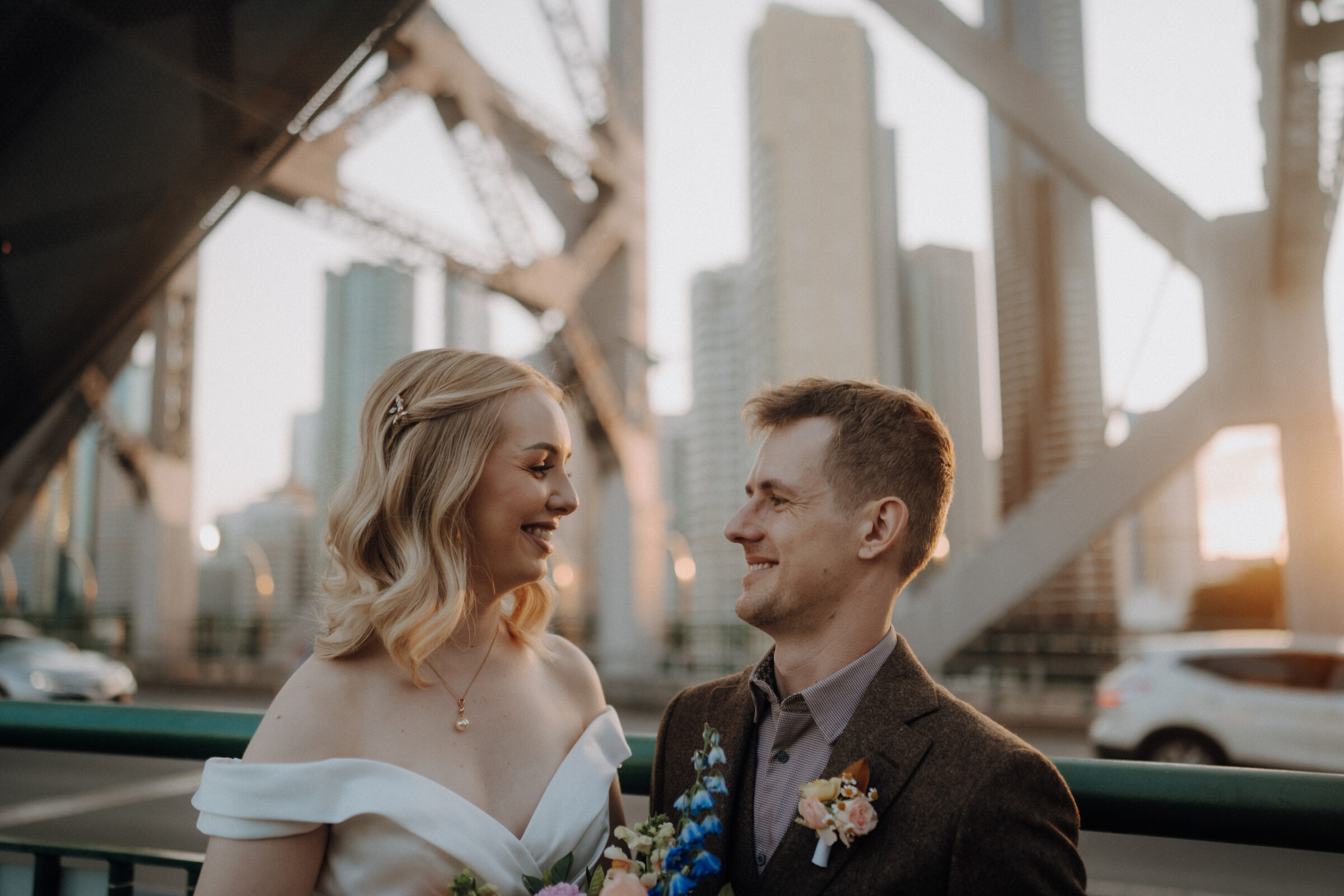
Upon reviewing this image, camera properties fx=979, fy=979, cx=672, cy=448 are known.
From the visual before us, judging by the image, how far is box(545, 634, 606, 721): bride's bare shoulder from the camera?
88.6 inches

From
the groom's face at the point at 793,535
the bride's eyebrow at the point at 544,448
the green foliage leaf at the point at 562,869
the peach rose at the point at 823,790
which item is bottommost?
the green foliage leaf at the point at 562,869

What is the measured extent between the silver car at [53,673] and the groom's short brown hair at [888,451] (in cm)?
1224

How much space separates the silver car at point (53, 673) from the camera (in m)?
11.8

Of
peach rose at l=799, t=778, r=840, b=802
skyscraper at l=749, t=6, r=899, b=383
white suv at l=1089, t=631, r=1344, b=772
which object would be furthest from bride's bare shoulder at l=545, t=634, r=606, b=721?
skyscraper at l=749, t=6, r=899, b=383

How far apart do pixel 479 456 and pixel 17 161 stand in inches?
45.5

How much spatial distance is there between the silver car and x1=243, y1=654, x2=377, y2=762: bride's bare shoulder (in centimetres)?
1171

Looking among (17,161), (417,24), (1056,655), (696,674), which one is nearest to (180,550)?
(696,674)

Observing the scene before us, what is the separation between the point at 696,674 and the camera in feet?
→ 61.4

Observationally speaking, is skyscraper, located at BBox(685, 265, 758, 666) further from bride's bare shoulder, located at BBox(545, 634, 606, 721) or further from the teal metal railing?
the teal metal railing

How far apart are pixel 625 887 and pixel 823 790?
1.18 feet

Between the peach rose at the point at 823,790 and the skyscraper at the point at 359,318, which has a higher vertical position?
the skyscraper at the point at 359,318

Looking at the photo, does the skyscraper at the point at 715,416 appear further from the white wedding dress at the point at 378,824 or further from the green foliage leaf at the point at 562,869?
the green foliage leaf at the point at 562,869

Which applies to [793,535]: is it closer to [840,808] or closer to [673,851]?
[840,808]

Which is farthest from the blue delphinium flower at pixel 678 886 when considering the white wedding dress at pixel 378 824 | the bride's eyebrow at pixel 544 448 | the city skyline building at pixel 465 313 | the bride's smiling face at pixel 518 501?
the city skyline building at pixel 465 313
